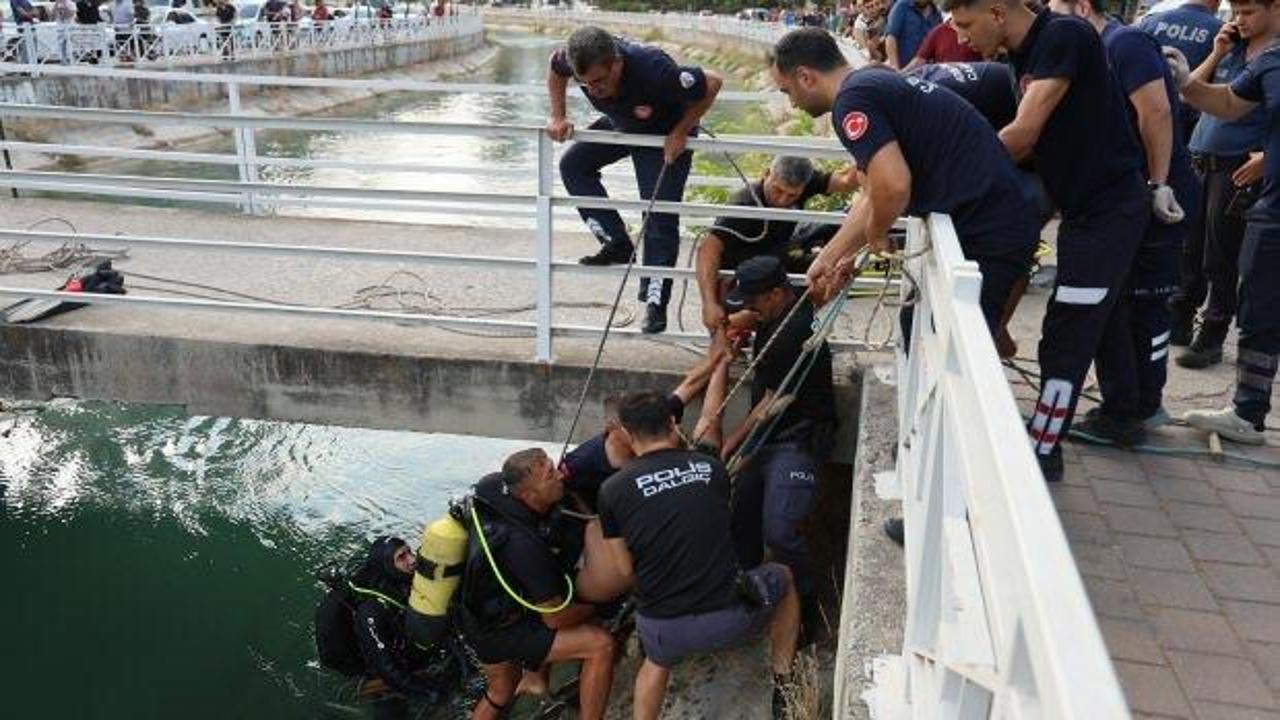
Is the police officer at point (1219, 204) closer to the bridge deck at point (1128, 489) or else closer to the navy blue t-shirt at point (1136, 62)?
the bridge deck at point (1128, 489)

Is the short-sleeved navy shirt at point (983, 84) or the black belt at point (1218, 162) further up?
the short-sleeved navy shirt at point (983, 84)

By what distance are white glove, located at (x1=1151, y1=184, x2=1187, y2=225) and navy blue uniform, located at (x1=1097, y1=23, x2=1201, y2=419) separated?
0.27ft

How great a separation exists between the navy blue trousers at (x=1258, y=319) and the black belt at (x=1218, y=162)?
3.10 feet

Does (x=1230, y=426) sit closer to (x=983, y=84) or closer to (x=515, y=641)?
(x=983, y=84)

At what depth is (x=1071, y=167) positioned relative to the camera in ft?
10.6

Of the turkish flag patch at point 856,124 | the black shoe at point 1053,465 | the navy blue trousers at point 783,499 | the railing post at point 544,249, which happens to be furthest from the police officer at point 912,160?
the railing post at point 544,249

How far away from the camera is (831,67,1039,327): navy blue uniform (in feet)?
9.57

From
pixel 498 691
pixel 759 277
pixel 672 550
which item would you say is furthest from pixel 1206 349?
pixel 498 691

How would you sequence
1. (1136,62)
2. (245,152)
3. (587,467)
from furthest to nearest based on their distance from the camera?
(245,152), (587,467), (1136,62)

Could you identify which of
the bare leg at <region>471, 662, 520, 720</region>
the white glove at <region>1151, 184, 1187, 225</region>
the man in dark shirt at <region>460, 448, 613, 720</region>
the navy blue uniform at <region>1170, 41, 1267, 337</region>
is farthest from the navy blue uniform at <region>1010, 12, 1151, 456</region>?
the bare leg at <region>471, 662, 520, 720</region>

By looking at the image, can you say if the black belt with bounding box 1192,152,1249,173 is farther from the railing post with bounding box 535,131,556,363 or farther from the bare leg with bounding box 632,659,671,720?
the bare leg with bounding box 632,659,671,720

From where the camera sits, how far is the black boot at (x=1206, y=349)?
4711mm

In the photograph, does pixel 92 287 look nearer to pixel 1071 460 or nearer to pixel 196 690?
pixel 196 690

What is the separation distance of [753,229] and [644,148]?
2.09 ft
